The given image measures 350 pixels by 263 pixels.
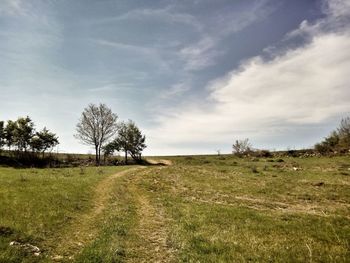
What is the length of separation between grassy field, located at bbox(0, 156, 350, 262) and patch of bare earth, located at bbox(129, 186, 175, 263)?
0.13 feet

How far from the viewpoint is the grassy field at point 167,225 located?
12.8 metres

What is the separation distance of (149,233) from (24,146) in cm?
8498

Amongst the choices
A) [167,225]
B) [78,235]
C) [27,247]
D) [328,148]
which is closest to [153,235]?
[167,225]

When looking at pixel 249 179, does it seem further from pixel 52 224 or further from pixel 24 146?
pixel 24 146

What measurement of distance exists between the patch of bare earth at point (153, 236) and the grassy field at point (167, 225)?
4 centimetres

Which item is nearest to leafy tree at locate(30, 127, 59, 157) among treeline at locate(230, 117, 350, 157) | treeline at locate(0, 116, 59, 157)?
treeline at locate(0, 116, 59, 157)

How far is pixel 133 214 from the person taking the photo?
70.3 ft

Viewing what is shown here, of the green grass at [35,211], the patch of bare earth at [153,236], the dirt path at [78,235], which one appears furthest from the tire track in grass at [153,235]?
the green grass at [35,211]

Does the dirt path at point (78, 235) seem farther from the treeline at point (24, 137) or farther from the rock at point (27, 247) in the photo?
the treeline at point (24, 137)

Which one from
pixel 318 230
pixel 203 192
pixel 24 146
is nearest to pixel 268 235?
pixel 318 230

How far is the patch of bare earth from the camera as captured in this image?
13098 mm

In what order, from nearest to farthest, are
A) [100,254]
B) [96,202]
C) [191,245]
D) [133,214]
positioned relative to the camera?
[100,254] < [191,245] < [133,214] < [96,202]

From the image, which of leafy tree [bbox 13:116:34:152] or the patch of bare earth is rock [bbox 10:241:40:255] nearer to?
the patch of bare earth

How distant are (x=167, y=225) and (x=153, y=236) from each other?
2499 millimetres
